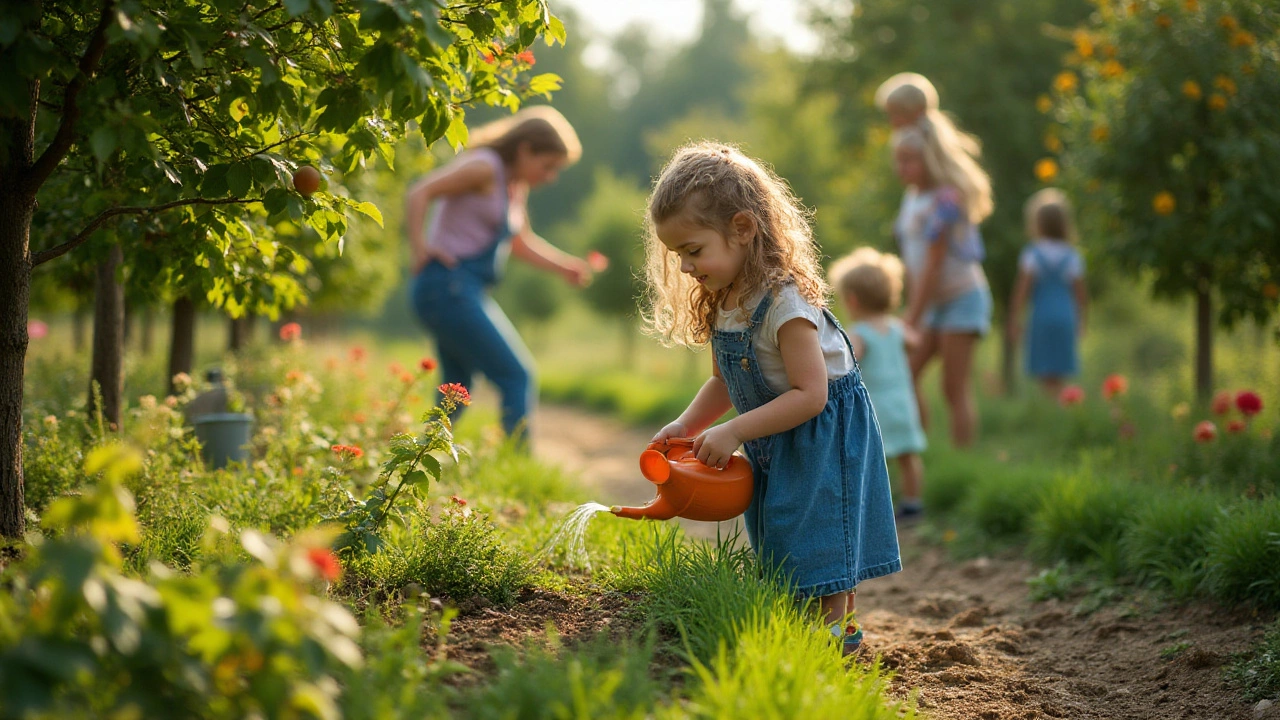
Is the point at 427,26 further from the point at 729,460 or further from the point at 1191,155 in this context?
the point at 1191,155

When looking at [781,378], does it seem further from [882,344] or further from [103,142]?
[882,344]

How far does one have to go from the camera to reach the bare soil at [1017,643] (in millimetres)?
2635

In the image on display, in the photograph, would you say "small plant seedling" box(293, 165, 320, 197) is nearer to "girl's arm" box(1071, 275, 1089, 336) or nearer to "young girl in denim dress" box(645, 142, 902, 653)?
"young girl in denim dress" box(645, 142, 902, 653)

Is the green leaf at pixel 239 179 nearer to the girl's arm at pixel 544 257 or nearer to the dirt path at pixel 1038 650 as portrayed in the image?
the dirt path at pixel 1038 650

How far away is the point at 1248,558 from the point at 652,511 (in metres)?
1.94

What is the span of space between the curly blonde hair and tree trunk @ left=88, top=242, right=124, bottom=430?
2.26 meters

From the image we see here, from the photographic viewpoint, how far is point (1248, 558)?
317 cm

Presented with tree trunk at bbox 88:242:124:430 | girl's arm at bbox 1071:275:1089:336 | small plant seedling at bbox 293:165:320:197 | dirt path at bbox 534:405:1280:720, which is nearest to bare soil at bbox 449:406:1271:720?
dirt path at bbox 534:405:1280:720

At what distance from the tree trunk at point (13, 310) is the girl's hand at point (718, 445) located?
68.6 inches

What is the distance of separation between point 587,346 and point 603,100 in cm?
3367

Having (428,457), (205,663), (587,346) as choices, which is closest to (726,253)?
(428,457)

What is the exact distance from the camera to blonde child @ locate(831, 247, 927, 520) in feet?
16.7

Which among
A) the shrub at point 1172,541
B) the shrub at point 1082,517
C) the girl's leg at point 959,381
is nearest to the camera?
the shrub at point 1172,541

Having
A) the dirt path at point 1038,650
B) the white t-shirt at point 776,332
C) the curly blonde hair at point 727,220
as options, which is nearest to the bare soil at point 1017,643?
the dirt path at point 1038,650
